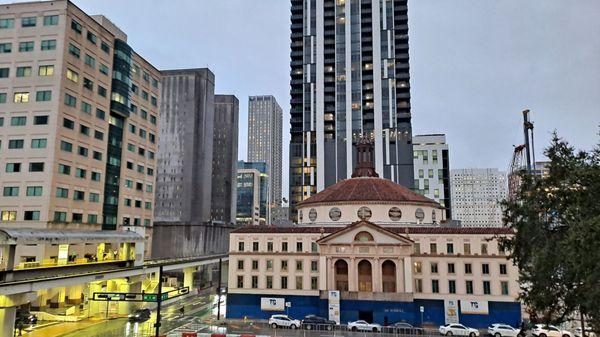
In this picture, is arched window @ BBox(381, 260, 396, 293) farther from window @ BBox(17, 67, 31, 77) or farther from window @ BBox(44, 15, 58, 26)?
window @ BBox(44, 15, 58, 26)

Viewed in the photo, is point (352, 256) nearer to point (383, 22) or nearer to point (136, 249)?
point (136, 249)

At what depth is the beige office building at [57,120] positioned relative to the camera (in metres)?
57.2

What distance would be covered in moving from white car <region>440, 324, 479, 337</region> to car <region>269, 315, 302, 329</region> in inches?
698

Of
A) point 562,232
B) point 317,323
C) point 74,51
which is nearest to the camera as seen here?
point 562,232

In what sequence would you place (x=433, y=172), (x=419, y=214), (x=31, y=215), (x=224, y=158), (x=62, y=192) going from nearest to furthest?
(x=31, y=215) → (x=62, y=192) → (x=419, y=214) → (x=433, y=172) → (x=224, y=158)

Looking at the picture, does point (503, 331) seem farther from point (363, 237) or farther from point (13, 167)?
point (13, 167)

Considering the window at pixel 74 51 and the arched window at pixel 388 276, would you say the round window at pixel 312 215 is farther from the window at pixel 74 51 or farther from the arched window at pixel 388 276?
the window at pixel 74 51

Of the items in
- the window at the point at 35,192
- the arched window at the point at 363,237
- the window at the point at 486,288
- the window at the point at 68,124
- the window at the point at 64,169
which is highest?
the window at the point at 68,124

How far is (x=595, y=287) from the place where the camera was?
77.3 ft

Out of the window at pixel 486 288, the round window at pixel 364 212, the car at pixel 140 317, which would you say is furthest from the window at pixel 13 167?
the window at pixel 486 288

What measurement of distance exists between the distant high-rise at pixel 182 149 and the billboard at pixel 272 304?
74.2 metres

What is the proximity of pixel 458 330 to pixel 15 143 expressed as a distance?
6300 centimetres

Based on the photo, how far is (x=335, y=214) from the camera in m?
69.1

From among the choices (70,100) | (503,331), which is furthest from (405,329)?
(70,100)
